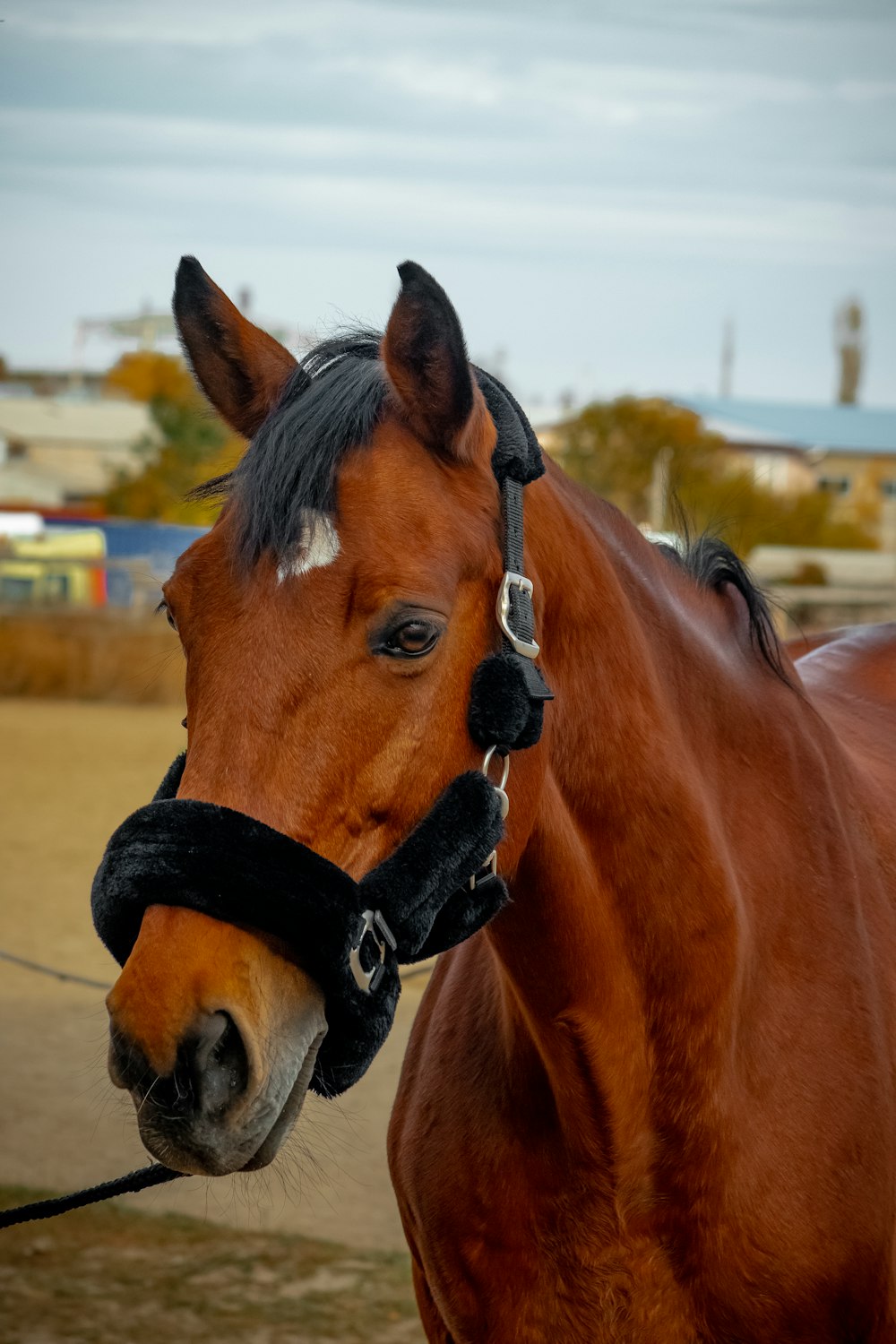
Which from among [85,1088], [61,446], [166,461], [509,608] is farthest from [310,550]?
[61,446]

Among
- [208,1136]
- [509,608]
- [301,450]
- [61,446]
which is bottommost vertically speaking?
[61,446]

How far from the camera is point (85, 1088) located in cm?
539

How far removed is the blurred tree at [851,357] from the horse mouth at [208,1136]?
80.3 m

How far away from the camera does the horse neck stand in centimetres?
198

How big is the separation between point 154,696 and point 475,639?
57.3ft

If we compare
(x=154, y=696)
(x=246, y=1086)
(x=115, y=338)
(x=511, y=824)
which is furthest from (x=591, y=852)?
(x=115, y=338)

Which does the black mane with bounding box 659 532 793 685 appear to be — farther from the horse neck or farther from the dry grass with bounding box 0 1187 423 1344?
the dry grass with bounding box 0 1187 423 1344

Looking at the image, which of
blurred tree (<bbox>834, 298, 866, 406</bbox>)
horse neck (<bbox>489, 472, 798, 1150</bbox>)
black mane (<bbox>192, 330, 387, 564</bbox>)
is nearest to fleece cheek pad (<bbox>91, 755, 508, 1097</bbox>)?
horse neck (<bbox>489, 472, 798, 1150</bbox>)

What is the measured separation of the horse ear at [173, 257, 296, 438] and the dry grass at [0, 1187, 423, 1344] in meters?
2.88

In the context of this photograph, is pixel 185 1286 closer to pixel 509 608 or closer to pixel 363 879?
pixel 363 879

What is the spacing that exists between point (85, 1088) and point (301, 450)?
14.3 feet

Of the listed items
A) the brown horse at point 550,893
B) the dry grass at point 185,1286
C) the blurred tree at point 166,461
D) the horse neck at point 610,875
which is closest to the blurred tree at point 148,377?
the blurred tree at point 166,461

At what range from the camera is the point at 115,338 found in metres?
81.9

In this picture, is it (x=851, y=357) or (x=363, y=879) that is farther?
(x=851, y=357)
